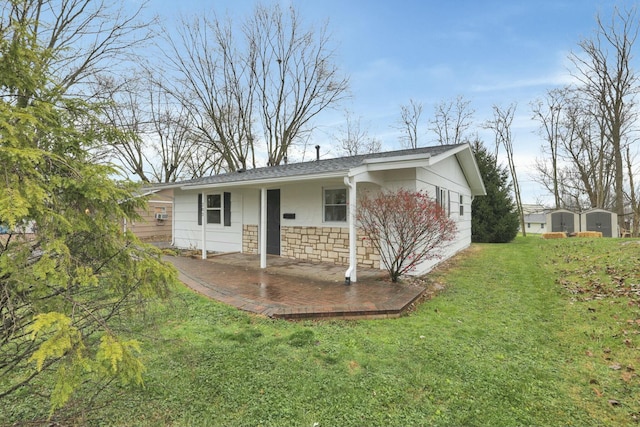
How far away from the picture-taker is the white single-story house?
22.6ft

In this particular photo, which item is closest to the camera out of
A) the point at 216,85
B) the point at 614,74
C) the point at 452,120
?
the point at 614,74

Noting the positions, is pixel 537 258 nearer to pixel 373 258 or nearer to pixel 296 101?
pixel 373 258

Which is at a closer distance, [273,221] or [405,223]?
[405,223]

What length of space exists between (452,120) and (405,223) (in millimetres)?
20778

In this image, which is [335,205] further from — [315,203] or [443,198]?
[443,198]

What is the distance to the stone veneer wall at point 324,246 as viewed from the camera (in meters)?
8.04

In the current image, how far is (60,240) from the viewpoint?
155 centimetres

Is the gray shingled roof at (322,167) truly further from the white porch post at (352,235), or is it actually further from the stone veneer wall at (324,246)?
the stone veneer wall at (324,246)

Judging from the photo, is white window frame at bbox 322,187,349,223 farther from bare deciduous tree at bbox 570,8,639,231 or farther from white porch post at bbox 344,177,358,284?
Answer: bare deciduous tree at bbox 570,8,639,231

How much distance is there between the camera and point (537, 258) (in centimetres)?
1005

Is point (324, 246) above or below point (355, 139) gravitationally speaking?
below

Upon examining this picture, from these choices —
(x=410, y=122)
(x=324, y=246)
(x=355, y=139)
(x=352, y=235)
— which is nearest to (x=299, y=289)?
(x=352, y=235)

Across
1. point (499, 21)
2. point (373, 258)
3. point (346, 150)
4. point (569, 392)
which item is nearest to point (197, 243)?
point (373, 258)

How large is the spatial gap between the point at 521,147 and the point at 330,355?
25673 millimetres
